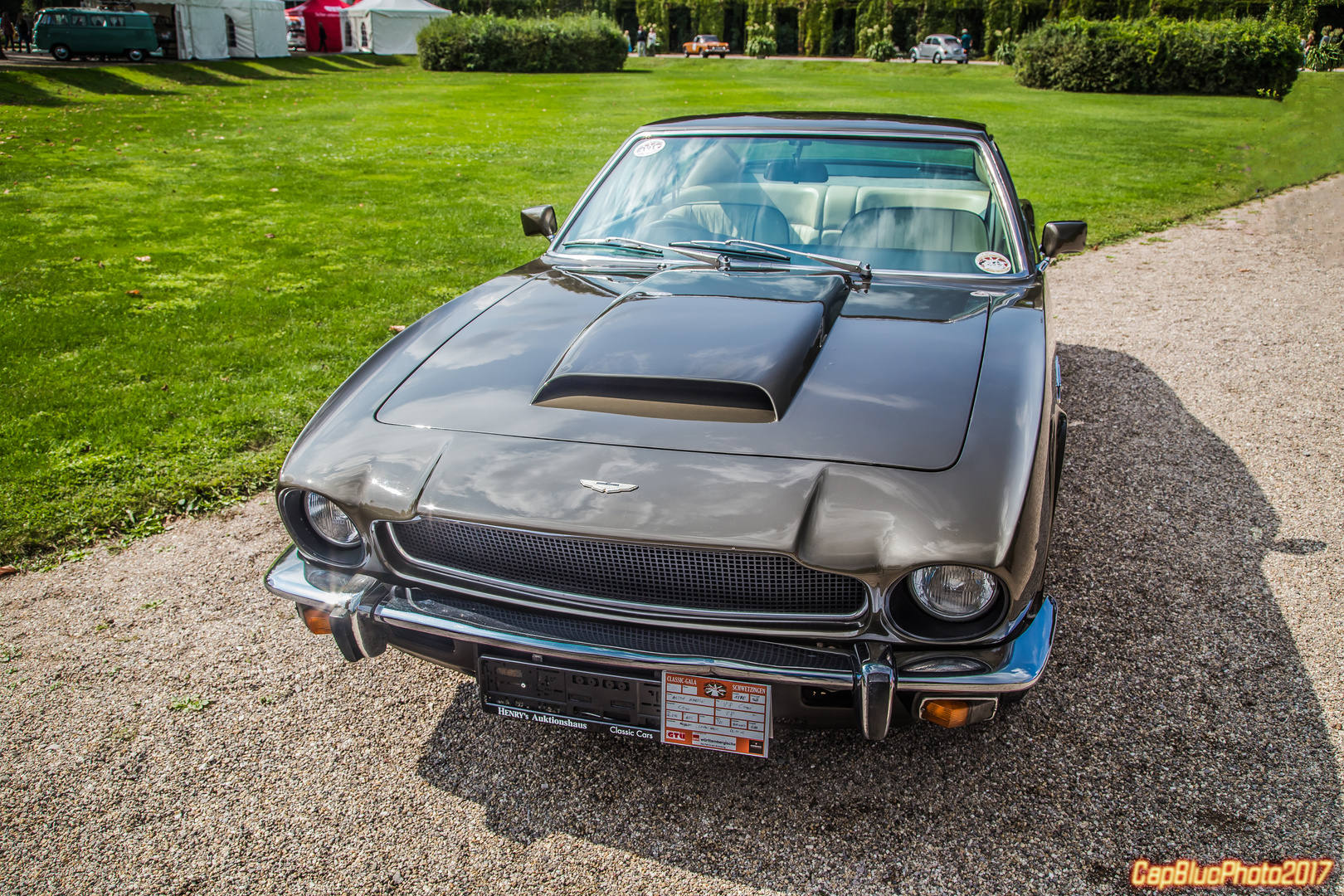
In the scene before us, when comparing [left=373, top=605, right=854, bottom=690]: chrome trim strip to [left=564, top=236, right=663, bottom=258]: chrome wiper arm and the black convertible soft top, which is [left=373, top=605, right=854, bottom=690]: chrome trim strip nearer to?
[left=564, top=236, right=663, bottom=258]: chrome wiper arm

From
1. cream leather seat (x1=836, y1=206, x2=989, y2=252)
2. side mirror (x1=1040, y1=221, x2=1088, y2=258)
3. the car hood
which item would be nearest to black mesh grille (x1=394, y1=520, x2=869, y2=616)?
the car hood

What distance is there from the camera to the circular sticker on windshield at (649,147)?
3768 mm

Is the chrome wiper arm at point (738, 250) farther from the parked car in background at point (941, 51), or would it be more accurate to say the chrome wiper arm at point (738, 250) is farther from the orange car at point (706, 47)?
the orange car at point (706, 47)

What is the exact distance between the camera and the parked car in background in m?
39.0

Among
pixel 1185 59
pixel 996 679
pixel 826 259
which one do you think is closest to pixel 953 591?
pixel 996 679

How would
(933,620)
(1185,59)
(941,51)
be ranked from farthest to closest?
1. (941,51)
2. (1185,59)
3. (933,620)

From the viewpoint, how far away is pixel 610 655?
2.04 m

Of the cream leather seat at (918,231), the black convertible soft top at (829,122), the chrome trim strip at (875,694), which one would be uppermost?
the black convertible soft top at (829,122)

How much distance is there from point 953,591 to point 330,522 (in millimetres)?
1594

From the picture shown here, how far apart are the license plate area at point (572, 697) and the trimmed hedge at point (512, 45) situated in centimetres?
3265

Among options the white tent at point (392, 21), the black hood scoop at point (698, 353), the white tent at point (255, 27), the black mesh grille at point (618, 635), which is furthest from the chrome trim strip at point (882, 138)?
the white tent at point (392, 21)

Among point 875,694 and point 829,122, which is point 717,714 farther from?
point 829,122

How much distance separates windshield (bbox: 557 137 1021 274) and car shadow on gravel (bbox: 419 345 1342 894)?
1.42 metres

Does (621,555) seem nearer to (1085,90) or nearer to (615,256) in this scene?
(615,256)
